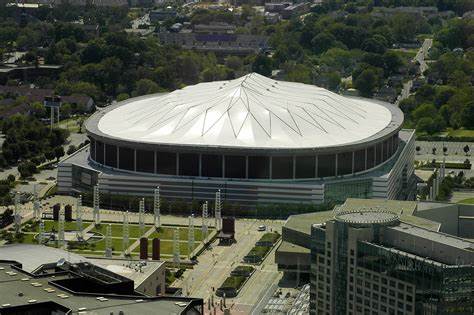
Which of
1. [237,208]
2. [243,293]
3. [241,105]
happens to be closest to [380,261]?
[243,293]

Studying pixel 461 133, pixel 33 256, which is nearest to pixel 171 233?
pixel 33 256

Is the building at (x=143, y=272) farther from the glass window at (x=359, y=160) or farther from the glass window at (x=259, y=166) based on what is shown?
the glass window at (x=359, y=160)

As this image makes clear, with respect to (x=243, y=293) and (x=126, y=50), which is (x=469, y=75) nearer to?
(x=126, y=50)

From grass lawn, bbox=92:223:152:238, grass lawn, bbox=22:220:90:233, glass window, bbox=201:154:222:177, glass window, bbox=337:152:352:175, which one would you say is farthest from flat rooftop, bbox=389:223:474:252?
glass window, bbox=201:154:222:177

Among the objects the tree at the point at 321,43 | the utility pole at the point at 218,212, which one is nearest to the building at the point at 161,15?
the tree at the point at 321,43

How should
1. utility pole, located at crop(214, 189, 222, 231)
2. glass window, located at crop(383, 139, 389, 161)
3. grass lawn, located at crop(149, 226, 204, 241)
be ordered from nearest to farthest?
grass lawn, located at crop(149, 226, 204, 241)
utility pole, located at crop(214, 189, 222, 231)
glass window, located at crop(383, 139, 389, 161)

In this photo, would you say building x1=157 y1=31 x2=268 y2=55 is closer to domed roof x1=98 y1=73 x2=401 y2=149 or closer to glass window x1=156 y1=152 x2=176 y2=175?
domed roof x1=98 y1=73 x2=401 y2=149
